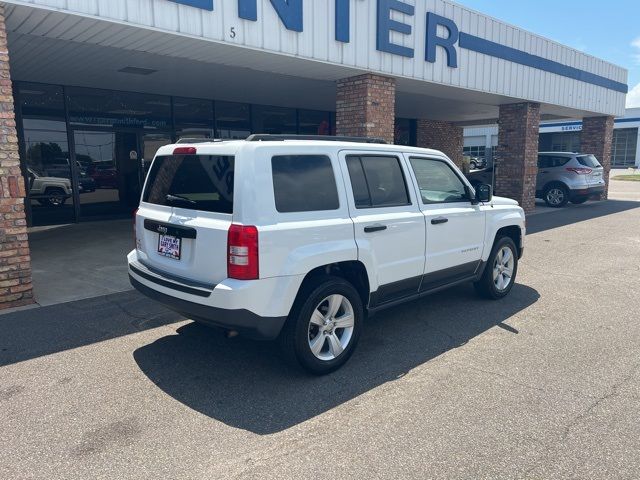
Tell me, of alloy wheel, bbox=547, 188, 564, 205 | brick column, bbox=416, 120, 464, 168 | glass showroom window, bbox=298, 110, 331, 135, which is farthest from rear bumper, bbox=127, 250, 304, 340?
brick column, bbox=416, 120, 464, 168

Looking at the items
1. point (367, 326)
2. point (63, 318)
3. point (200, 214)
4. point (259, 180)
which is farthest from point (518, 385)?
point (63, 318)

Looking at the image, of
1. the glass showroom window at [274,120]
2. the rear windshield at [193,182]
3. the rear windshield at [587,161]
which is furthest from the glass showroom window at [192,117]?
the rear windshield at [587,161]

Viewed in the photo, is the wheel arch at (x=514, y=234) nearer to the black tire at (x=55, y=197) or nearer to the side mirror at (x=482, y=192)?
the side mirror at (x=482, y=192)

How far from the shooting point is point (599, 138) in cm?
1944

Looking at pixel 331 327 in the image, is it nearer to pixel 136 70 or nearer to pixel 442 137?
pixel 136 70

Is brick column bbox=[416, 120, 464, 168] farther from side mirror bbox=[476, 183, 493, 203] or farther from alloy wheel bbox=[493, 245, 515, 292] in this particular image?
side mirror bbox=[476, 183, 493, 203]

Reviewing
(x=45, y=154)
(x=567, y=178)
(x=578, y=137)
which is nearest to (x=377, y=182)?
(x=45, y=154)

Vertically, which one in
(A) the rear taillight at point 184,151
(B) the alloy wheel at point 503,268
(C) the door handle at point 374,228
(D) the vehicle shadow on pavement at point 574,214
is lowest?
(D) the vehicle shadow on pavement at point 574,214

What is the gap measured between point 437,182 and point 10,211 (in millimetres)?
4849

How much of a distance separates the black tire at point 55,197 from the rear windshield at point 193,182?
9025 mm

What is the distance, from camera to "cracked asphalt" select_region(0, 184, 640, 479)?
9.54 ft

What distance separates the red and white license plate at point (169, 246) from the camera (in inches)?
156

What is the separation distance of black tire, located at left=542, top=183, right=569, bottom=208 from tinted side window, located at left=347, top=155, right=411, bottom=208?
1419 centimetres

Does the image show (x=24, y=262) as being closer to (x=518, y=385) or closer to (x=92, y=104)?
(x=518, y=385)
